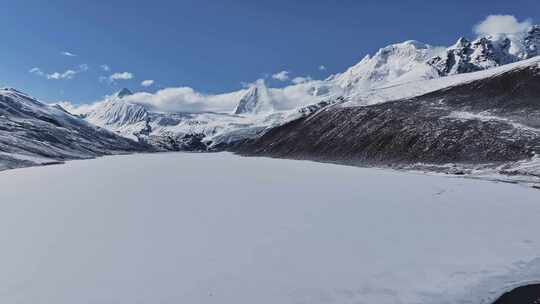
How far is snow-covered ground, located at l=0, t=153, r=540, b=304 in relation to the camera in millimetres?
16625

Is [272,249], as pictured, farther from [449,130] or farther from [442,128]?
[442,128]

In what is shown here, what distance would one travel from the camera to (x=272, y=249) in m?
22.1

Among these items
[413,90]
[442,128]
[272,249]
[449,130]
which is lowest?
[272,249]

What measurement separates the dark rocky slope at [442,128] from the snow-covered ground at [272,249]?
108ft

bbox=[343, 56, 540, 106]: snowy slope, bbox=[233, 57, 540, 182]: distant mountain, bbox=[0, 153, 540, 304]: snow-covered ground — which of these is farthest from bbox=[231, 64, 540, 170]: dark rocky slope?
bbox=[0, 153, 540, 304]: snow-covered ground

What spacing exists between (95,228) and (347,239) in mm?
15538

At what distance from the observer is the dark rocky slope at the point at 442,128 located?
228ft

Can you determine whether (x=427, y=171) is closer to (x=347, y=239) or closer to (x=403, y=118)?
(x=403, y=118)

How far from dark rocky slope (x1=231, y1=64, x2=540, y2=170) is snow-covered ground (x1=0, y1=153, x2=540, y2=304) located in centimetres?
3294

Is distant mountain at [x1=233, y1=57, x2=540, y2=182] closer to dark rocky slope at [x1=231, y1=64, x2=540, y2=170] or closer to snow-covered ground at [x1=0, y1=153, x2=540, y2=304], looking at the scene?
A: dark rocky slope at [x1=231, y1=64, x2=540, y2=170]

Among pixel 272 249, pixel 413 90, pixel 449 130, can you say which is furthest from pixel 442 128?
pixel 272 249

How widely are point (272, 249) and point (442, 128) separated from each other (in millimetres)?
71357

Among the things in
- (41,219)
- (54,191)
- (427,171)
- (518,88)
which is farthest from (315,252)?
(518,88)

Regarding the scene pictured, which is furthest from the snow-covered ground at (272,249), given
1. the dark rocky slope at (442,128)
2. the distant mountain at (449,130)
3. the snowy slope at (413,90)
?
the snowy slope at (413,90)
